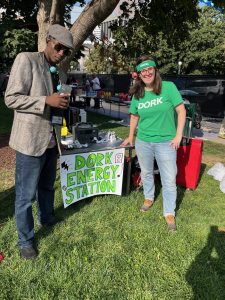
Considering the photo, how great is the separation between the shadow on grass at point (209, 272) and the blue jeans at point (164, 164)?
574 millimetres

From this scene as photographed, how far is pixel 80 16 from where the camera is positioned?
257 inches

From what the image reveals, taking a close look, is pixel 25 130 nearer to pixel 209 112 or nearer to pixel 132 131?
pixel 132 131

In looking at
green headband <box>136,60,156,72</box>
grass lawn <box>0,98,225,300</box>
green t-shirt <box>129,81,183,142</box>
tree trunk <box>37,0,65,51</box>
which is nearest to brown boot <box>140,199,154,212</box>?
grass lawn <box>0,98,225,300</box>

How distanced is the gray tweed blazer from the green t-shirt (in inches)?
49.8

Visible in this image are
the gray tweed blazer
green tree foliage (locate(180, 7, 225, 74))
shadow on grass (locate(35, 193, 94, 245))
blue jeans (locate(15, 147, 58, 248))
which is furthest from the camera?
green tree foliage (locate(180, 7, 225, 74))

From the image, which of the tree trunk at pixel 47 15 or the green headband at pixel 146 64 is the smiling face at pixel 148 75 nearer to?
the green headband at pixel 146 64

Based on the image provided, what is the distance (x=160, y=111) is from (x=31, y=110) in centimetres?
152

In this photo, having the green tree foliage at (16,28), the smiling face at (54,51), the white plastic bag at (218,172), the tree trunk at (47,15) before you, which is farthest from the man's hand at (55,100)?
the green tree foliage at (16,28)

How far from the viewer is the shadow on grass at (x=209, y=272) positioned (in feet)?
9.13

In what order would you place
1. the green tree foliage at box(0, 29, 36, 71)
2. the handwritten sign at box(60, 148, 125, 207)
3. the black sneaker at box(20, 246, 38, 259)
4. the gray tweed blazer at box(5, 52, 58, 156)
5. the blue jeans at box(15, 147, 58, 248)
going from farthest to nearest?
1. the green tree foliage at box(0, 29, 36, 71)
2. the handwritten sign at box(60, 148, 125, 207)
3. the black sneaker at box(20, 246, 38, 259)
4. the blue jeans at box(15, 147, 58, 248)
5. the gray tweed blazer at box(5, 52, 58, 156)

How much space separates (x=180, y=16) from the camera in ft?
27.4

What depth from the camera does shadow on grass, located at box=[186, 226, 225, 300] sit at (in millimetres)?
2783

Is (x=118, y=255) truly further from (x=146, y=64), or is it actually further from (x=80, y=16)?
(x=80, y=16)

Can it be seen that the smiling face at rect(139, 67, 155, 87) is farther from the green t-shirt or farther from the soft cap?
the soft cap
